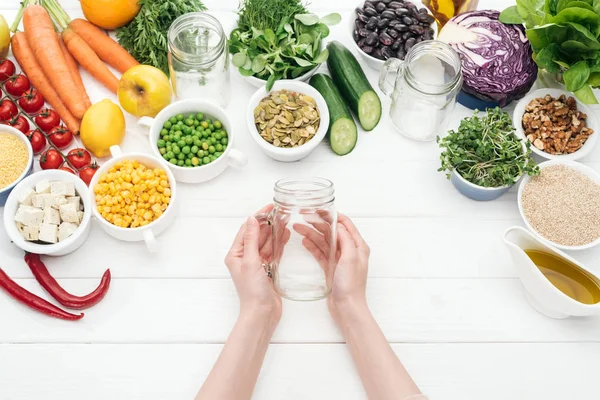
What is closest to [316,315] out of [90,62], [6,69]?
[90,62]

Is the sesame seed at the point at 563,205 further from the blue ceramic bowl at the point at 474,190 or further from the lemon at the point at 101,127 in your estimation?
the lemon at the point at 101,127

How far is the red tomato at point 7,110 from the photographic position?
Answer: 1.57 meters

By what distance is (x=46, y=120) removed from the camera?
5.18ft

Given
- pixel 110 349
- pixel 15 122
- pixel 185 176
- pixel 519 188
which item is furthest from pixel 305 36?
pixel 110 349

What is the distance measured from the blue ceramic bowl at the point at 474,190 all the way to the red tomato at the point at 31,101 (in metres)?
1.19

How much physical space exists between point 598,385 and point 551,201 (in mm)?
458

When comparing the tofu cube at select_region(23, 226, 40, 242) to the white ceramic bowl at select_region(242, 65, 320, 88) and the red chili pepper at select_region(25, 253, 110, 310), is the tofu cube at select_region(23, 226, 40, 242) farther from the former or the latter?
the white ceramic bowl at select_region(242, 65, 320, 88)

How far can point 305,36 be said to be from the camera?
160 centimetres

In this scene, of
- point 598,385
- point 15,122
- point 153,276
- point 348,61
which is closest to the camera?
point 598,385

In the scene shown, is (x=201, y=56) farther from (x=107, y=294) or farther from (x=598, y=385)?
(x=598, y=385)

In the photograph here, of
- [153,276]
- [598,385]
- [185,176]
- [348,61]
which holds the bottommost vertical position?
[598,385]

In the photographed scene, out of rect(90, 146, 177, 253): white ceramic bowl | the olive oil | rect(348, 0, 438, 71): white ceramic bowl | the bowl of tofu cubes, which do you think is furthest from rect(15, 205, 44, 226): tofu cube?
the olive oil

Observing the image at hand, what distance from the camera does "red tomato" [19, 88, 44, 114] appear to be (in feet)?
5.30

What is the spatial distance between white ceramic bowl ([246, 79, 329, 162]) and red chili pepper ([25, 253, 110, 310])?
520mm
